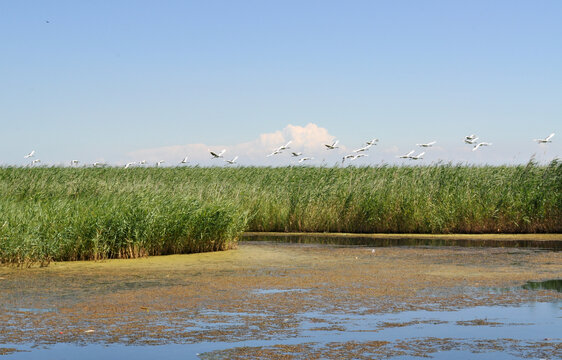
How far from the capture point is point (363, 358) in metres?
7.88

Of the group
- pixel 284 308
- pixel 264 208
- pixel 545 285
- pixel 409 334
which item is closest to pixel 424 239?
pixel 264 208

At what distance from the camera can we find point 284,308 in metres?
11.0

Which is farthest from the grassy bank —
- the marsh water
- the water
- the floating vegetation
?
the floating vegetation

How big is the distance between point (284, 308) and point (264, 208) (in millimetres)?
16488

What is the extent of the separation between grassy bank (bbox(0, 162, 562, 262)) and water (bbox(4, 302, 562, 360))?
7.51m

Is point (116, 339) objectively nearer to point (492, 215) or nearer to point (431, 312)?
point (431, 312)

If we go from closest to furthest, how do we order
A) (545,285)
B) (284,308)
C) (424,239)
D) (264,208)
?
(284,308), (545,285), (424,239), (264,208)

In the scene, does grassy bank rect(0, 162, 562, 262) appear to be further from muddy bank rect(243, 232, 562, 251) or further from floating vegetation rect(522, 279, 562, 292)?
floating vegetation rect(522, 279, 562, 292)

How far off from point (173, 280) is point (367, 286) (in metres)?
3.65

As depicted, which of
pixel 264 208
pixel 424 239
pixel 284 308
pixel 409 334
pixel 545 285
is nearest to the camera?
pixel 409 334

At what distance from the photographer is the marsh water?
843 centimetres

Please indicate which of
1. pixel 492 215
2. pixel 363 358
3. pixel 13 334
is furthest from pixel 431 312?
pixel 492 215

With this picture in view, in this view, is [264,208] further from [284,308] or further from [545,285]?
[284,308]

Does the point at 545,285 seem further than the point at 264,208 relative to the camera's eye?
No
